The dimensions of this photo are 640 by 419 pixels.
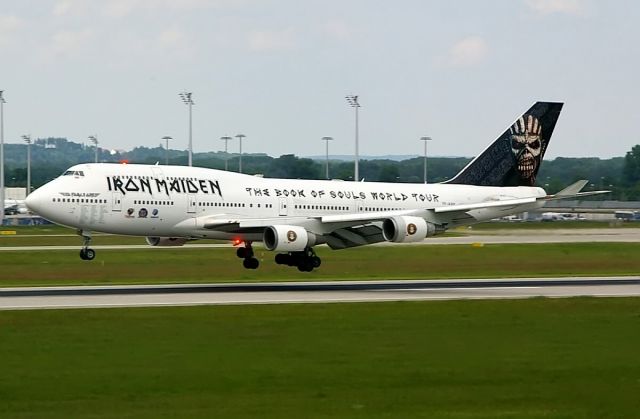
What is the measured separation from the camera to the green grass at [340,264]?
2044 inches

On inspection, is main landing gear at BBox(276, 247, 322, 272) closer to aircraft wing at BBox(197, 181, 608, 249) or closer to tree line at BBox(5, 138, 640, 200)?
aircraft wing at BBox(197, 181, 608, 249)

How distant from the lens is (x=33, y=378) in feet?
73.9

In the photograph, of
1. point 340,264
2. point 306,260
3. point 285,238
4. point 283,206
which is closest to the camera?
point 285,238

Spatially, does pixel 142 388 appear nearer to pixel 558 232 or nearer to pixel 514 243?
pixel 514 243

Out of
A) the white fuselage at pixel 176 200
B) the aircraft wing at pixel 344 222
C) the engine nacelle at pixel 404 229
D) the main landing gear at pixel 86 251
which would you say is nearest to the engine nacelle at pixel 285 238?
the aircraft wing at pixel 344 222

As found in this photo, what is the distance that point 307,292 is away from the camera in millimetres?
42750

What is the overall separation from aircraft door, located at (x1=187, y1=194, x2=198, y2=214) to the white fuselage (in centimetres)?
4

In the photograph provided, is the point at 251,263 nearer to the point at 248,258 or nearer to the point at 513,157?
the point at 248,258

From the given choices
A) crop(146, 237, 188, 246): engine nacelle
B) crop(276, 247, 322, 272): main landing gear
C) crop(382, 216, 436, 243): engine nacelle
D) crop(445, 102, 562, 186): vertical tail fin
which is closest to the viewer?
crop(382, 216, 436, 243): engine nacelle

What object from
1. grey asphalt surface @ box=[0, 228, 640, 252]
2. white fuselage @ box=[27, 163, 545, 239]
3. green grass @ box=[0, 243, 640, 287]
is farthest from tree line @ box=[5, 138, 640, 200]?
white fuselage @ box=[27, 163, 545, 239]

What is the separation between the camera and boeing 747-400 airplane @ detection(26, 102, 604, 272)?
159 ft

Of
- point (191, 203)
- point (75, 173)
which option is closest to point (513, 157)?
point (191, 203)

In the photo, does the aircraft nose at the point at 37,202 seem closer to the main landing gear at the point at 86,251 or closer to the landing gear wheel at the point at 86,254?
the main landing gear at the point at 86,251

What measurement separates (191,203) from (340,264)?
11.1 metres
